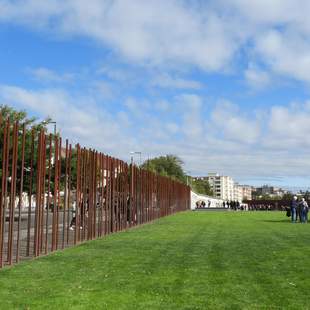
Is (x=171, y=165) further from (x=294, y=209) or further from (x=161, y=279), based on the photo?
(x=161, y=279)

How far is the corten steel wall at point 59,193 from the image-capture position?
1173 centimetres

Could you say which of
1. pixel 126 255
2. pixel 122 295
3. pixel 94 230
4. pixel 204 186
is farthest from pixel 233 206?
pixel 204 186

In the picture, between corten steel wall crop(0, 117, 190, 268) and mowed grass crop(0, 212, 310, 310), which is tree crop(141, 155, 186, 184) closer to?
corten steel wall crop(0, 117, 190, 268)

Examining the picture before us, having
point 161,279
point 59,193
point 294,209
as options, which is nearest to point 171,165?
point 294,209

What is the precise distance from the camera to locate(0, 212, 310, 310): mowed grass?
7535 mm

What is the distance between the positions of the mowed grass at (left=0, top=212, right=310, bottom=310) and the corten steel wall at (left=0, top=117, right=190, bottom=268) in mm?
1046

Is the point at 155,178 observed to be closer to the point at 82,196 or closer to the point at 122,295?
the point at 82,196

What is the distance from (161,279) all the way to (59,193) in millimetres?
6759

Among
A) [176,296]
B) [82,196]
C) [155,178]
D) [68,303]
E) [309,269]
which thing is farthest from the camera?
[155,178]

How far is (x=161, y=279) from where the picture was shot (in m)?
9.45

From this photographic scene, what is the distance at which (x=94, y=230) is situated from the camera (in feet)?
62.6

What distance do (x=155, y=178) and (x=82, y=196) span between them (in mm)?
18845

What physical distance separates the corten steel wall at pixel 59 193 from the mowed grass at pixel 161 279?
41.2 inches

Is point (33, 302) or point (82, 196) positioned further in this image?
point (82, 196)
